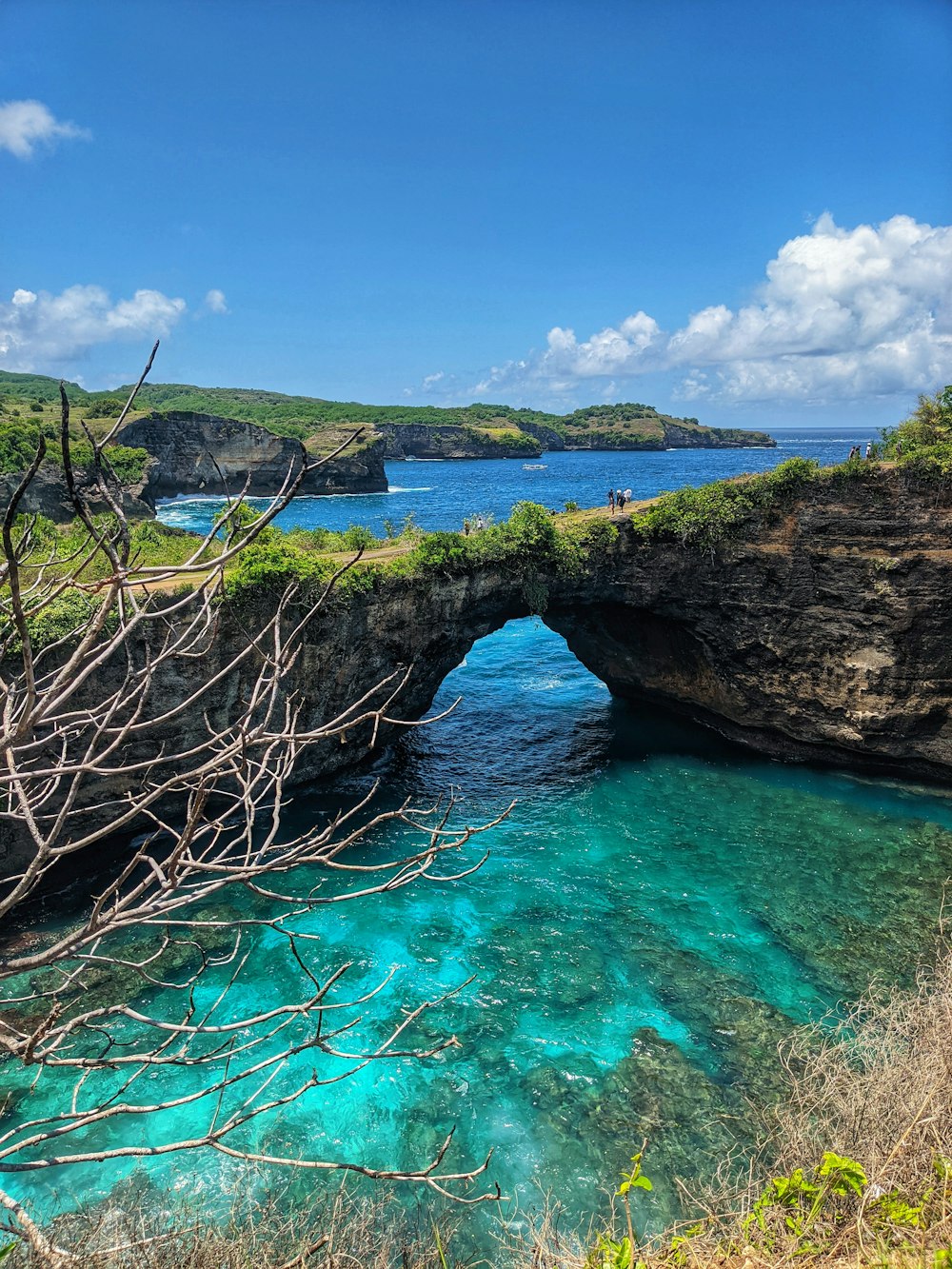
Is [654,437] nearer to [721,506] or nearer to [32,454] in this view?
[32,454]

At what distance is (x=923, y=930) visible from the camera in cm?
1520

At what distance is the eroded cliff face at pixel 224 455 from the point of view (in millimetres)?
84688

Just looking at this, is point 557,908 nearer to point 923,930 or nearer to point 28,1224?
point 923,930

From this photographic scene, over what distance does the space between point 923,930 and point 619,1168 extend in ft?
28.7

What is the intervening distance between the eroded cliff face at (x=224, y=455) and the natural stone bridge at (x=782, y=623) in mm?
67270

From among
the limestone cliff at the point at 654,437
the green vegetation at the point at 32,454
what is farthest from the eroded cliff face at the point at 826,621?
the limestone cliff at the point at 654,437

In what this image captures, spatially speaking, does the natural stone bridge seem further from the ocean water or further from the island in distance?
the ocean water

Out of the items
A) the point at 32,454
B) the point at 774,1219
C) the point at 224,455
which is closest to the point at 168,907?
the point at 774,1219

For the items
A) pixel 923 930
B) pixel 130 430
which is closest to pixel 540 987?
A: pixel 923 930

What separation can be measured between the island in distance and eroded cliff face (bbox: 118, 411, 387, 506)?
0.39ft

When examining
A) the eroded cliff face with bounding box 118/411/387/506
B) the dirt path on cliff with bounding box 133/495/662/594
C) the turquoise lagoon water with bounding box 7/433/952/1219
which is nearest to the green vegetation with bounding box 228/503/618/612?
the dirt path on cliff with bounding box 133/495/662/594

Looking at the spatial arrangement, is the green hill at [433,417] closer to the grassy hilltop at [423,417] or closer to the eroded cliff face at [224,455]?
the grassy hilltop at [423,417]

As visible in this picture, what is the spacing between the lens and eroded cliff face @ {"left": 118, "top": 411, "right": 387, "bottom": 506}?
3334 inches

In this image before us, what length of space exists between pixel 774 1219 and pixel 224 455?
9158 centimetres
